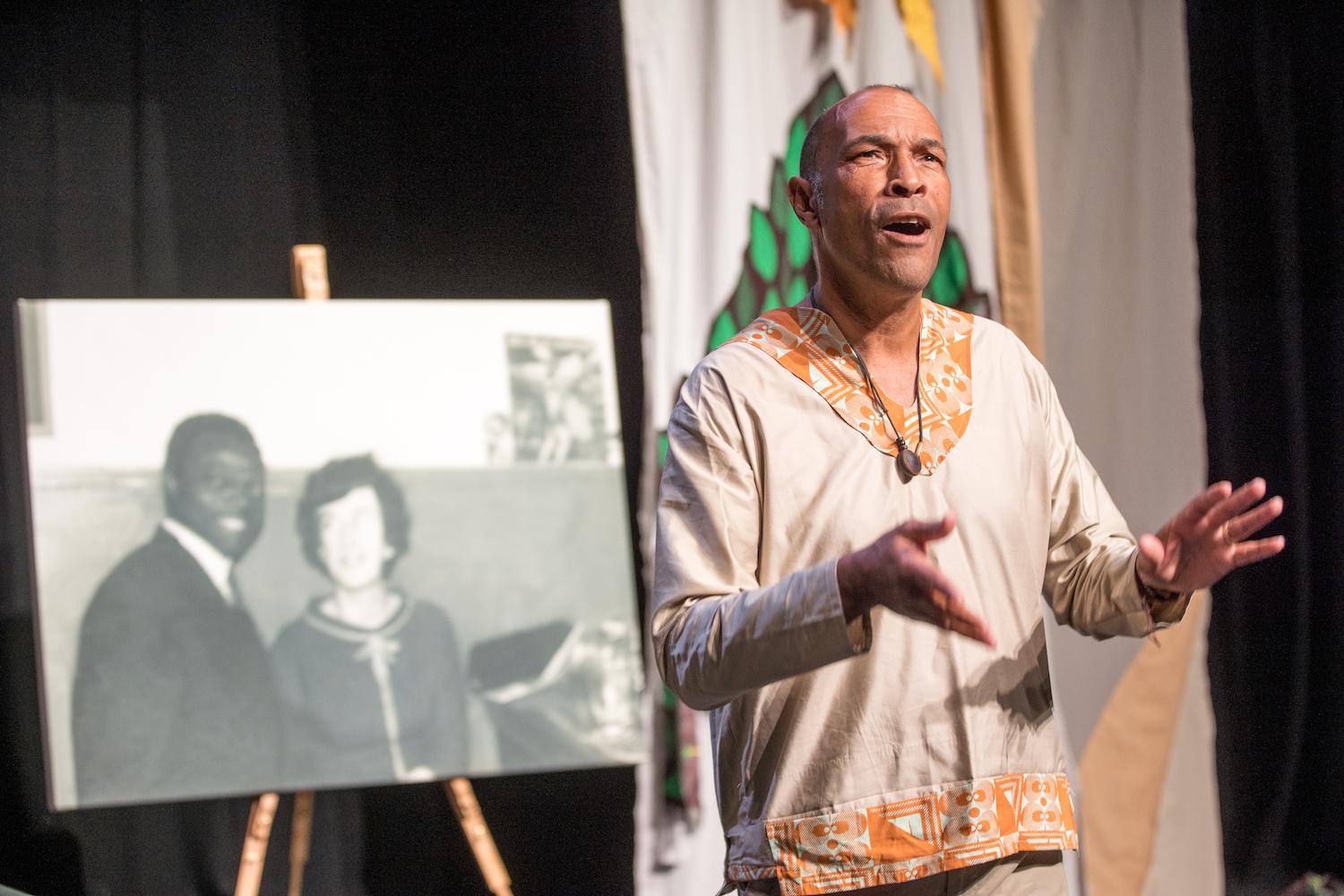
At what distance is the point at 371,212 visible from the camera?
307cm

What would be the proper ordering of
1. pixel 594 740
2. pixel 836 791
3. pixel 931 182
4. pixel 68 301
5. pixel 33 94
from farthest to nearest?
pixel 33 94 < pixel 594 740 < pixel 68 301 < pixel 931 182 < pixel 836 791

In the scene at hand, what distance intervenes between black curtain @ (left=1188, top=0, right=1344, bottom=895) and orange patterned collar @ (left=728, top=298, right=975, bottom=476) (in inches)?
99.0

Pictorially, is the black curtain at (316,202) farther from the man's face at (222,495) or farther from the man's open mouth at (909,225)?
the man's open mouth at (909,225)

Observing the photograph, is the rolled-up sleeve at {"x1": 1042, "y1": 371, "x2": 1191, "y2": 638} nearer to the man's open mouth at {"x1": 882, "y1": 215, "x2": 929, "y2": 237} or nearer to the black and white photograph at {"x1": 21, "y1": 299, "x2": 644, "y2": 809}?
the man's open mouth at {"x1": 882, "y1": 215, "x2": 929, "y2": 237}

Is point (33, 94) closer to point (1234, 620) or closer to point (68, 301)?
point (68, 301)

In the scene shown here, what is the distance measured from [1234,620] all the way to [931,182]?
270 cm

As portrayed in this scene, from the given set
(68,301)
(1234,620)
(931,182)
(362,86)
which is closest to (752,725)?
(931,182)

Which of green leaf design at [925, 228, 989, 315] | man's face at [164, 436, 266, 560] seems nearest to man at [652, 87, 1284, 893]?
man's face at [164, 436, 266, 560]

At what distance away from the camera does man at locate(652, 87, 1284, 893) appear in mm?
1301

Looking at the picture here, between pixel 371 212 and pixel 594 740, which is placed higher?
pixel 371 212

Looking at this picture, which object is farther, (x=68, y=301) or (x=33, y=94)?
(x=33, y=94)

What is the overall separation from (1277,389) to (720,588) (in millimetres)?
3003

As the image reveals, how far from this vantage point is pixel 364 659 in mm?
2457

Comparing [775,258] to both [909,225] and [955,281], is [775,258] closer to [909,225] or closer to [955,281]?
[955,281]
